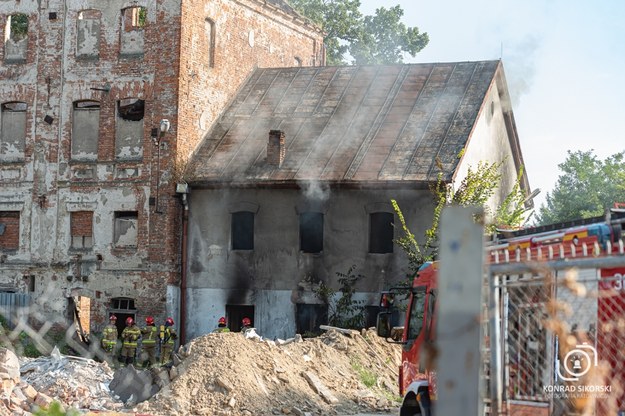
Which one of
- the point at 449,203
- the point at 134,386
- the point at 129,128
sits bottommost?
the point at 134,386

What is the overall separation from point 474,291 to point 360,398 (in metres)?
17.0

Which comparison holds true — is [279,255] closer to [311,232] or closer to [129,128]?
[311,232]

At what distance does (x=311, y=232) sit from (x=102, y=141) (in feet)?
24.1

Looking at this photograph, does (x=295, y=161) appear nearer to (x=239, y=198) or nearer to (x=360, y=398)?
(x=239, y=198)

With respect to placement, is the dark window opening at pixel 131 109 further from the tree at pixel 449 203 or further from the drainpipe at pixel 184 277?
the tree at pixel 449 203

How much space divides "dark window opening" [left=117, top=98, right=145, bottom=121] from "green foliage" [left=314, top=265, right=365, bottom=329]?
802 centimetres

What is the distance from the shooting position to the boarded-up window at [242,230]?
98.8 feet

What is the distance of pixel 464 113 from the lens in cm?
2983

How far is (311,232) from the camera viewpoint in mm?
29438

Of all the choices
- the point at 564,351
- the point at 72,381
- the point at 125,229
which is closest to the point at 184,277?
the point at 125,229

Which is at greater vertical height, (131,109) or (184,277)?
(131,109)

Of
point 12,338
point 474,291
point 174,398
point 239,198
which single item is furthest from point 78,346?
point 474,291

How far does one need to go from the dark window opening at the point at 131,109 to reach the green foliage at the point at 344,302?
8.02 metres

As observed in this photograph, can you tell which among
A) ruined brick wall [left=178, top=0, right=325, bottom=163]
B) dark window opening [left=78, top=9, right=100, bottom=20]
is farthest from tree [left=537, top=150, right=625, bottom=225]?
dark window opening [left=78, top=9, right=100, bottom=20]
